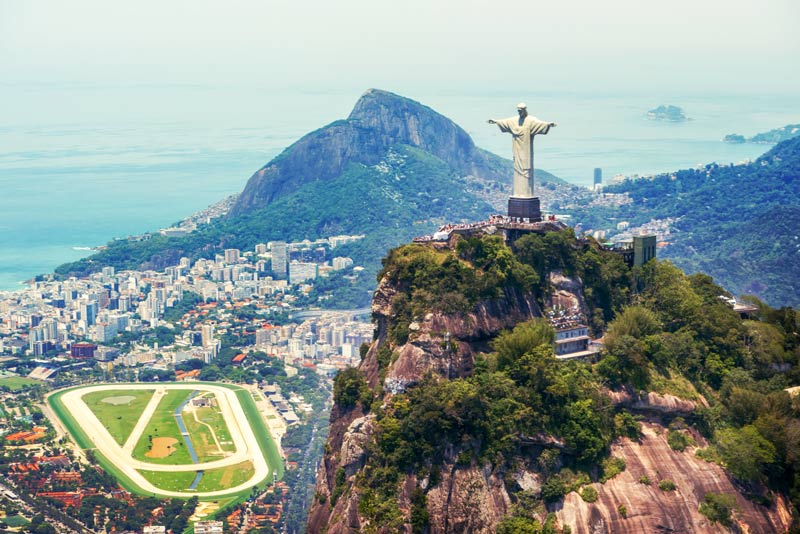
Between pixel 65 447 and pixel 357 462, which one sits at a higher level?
pixel 357 462

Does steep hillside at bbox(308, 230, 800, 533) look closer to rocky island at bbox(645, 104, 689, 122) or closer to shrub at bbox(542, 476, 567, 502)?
shrub at bbox(542, 476, 567, 502)

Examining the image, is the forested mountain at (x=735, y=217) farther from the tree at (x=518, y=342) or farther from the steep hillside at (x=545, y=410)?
the tree at (x=518, y=342)

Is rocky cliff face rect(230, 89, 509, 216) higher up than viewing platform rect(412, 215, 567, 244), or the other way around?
viewing platform rect(412, 215, 567, 244)

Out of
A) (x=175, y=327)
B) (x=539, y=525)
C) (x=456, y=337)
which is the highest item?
(x=456, y=337)

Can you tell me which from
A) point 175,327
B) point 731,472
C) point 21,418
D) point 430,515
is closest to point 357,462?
point 430,515

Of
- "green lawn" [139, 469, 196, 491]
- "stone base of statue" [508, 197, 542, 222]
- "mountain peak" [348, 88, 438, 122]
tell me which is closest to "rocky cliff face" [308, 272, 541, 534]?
"stone base of statue" [508, 197, 542, 222]

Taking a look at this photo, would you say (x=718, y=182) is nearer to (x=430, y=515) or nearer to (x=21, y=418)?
(x=21, y=418)

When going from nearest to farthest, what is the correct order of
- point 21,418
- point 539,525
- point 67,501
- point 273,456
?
1. point 539,525
2. point 67,501
3. point 273,456
4. point 21,418

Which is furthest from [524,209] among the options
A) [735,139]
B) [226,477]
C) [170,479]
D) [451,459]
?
[735,139]
